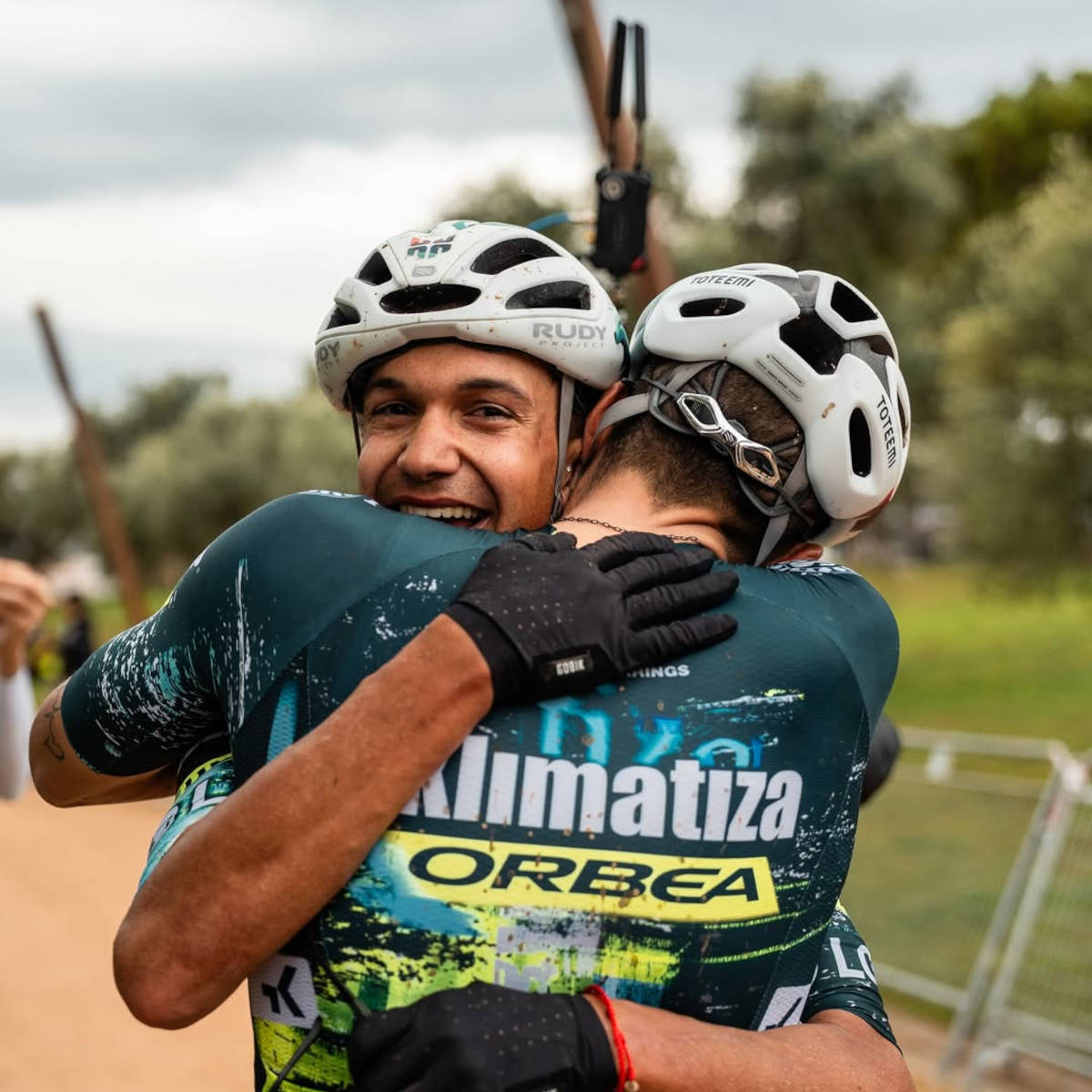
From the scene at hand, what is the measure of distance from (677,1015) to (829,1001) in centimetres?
42

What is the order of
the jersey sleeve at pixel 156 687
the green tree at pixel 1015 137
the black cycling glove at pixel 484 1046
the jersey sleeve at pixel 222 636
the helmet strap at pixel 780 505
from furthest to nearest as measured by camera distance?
the green tree at pixel 1015 137
the helmet strap at pixel 780 505
the jersey sleeve at pixel 156 687
the jersey sleeve at pixel 222 636
the black cycling glove at pixel 484 1046

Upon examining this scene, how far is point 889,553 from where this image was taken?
67312mm

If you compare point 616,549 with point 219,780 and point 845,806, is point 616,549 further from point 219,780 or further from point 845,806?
point 219,780

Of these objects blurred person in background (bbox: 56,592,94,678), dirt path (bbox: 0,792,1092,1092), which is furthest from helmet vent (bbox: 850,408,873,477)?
blurred person in background (bbox: 56,592,94,678)

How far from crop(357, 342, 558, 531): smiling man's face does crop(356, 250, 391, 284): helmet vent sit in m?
0.19

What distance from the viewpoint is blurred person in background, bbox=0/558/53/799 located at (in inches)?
147

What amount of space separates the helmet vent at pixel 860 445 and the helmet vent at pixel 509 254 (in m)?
0.70

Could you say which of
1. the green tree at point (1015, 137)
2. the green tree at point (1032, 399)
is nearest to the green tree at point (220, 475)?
the green tree at point (1032, 399)

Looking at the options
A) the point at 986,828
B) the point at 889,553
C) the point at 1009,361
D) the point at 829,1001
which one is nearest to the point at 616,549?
the point at 829,1001

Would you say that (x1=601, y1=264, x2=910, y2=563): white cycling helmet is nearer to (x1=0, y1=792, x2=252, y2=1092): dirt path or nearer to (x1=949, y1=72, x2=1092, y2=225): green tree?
(x1=0, y1=792, x2=252, y2=1092): dirt path

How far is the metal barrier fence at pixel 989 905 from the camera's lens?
804cm

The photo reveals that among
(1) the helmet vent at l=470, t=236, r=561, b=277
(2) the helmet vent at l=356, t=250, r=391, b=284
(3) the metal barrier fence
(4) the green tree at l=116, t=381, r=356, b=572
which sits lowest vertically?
(4) the green tree at l=116, t=381, r=356, b=572

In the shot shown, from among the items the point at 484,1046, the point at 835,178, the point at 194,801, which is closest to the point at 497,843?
the point at 484,1046

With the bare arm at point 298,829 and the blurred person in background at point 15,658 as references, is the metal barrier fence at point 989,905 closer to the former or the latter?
the blurred person in background at point 15,658
